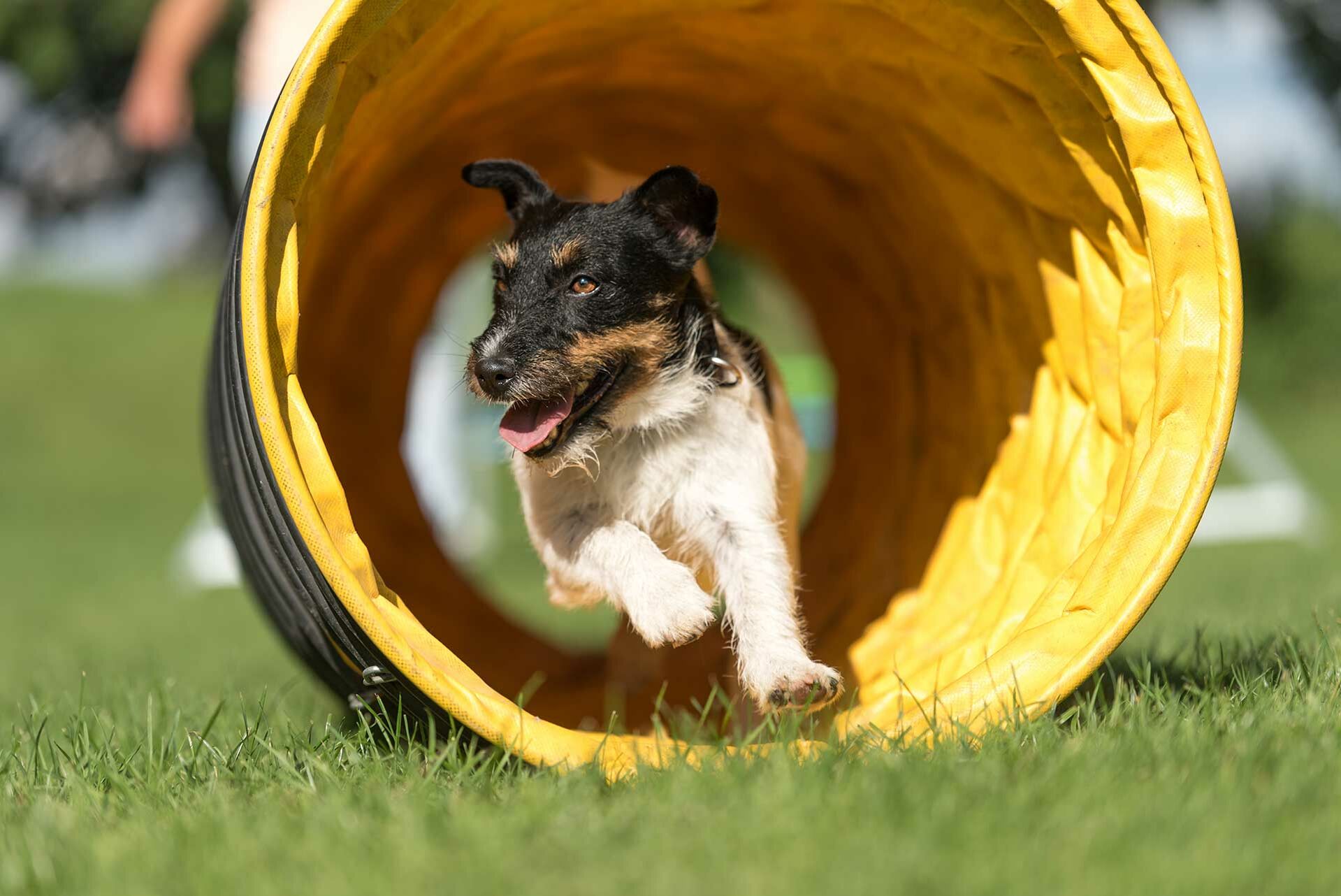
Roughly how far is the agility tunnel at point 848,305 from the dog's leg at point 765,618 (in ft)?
0.72

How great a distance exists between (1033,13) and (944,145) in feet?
3.72

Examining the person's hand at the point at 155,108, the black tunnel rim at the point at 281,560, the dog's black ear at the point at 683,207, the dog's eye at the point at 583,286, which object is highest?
the person's hand at the point at 155,108

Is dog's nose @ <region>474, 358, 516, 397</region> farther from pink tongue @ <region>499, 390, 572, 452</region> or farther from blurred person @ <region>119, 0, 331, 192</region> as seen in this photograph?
blurred person @ <region>119, 0, 331, 192</region>

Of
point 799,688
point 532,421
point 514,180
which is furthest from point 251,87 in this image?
point 799,688

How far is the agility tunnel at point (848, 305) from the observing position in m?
2.80

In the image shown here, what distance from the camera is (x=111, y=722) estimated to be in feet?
10.6

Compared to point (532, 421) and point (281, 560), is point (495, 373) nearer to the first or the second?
point (532, 421)

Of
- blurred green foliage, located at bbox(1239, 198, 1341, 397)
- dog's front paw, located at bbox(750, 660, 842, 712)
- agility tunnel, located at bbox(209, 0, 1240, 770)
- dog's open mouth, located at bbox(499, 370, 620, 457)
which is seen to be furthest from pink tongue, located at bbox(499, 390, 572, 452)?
blurred green foliage, located at bbox(1239, 198, 1341, 397)

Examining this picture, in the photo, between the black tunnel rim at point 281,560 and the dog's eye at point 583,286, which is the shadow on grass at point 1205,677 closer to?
the black tunnel rim at point 281,560

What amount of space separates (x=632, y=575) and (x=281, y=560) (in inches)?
35.5

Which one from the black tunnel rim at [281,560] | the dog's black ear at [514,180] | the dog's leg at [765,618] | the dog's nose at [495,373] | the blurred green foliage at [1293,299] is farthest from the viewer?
the blurred green foliage at [1293,299]

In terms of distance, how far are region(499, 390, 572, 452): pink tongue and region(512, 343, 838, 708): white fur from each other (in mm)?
75

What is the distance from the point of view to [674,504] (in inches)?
138

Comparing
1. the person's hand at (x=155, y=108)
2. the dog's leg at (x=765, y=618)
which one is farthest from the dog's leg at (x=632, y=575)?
the person's hand at (x=155, y=108)
